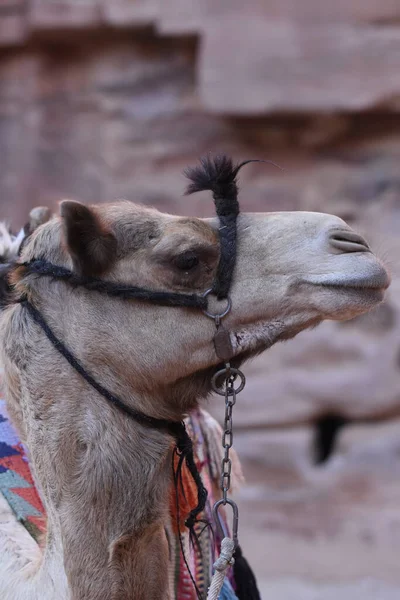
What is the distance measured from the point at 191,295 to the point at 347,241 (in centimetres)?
34

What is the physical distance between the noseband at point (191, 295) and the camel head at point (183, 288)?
14 millimetres

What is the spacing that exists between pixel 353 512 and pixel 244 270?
14.6ft

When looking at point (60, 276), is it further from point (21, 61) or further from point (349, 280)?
point (21, 61)

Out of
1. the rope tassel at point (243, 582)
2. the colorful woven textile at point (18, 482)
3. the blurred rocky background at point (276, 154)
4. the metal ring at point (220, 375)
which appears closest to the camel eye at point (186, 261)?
the metal ring at point (220, 375)

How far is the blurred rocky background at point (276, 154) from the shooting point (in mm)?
6012

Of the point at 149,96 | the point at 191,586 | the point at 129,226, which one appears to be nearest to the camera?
the point at 129,226

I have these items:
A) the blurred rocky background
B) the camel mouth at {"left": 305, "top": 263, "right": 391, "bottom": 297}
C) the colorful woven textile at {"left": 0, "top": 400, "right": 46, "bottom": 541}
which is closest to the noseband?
the camel mouth at {"left": 305, "top": 263, "right": 391, "bottom": 297}

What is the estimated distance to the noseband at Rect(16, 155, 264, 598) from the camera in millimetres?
1873

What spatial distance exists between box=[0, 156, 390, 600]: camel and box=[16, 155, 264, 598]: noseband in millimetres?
13

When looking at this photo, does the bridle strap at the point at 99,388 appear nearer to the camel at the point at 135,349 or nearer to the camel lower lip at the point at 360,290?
the camel at the point at 135,349

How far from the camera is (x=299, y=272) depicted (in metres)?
1.82

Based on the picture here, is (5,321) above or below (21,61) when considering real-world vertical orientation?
below

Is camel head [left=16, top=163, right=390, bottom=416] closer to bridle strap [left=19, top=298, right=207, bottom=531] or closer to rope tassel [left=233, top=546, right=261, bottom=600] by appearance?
bridle strap [left=19, top=298, right=207, bottom=531]

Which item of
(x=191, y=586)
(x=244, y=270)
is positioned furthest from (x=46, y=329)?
(x=191, y=586)
